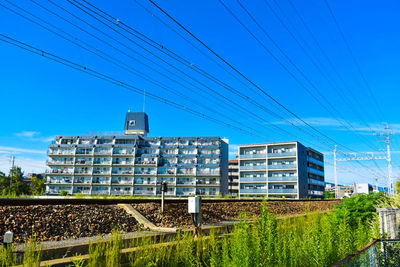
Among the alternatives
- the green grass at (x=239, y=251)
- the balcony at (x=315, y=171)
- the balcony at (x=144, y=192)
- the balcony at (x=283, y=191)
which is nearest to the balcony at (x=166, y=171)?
the balcony at (x=144, y=192)

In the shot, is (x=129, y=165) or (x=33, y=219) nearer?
(x=33, y=219)

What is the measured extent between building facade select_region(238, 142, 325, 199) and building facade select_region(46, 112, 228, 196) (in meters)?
6.21

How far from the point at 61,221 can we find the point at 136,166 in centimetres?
5832

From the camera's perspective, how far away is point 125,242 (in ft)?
20.9

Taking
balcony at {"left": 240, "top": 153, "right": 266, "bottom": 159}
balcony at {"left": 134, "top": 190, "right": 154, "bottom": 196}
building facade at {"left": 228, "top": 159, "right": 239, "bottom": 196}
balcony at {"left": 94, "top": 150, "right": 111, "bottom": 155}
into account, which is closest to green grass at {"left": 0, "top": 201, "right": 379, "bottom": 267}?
balcony at {"left": 240, "top": 153, "right": 266, "bottom": 159}

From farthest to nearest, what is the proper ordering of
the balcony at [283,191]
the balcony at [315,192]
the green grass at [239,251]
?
the balcony at [315,192] → the balcony at [283,191] → the green grass at [239,251]

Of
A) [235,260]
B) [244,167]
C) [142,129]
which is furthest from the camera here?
[142,129]

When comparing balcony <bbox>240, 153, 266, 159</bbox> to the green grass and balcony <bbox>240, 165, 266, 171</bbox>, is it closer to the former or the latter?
balcony <bbox>240, 165, 266, 171</bbox>

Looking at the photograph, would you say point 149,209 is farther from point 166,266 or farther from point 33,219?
point 166,266

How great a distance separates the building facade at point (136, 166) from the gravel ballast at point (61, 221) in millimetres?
54391

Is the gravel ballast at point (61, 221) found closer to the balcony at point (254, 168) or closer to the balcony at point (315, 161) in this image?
the balcony at point (254, 168)

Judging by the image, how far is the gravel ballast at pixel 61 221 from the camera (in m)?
7.61

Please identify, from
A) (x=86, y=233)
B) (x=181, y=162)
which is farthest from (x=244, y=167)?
(x=86, y=233)

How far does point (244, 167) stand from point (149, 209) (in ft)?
170
